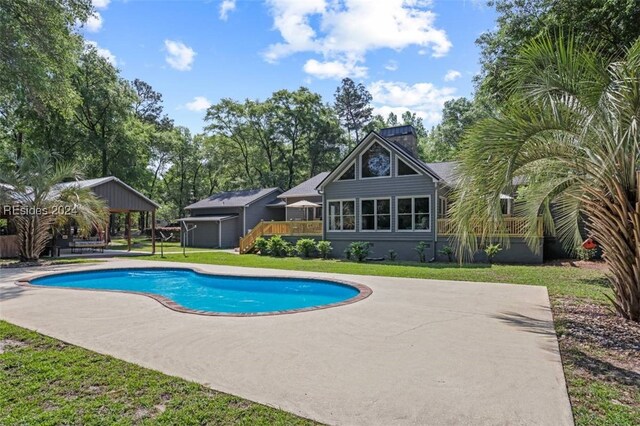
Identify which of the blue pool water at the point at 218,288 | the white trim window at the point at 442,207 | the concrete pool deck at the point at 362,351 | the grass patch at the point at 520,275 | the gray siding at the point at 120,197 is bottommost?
the blue pool water at the point at 218,288

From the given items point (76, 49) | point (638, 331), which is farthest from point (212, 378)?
point (76, 49)

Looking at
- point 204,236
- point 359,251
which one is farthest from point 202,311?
point 204,236

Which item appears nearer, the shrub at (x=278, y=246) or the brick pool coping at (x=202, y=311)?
the brick pool coping at (x=202, y=311)

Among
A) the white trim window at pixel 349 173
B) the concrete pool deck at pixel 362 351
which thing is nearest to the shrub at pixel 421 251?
the white trim window at pixel 349 173

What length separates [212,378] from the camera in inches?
153

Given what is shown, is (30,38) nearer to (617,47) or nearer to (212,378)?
(212,378)

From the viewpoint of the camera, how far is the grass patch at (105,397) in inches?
120

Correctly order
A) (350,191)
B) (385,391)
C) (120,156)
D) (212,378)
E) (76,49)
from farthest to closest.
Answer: (120,156)
(350,191)
(76,49)
(212,378)
(385,391)

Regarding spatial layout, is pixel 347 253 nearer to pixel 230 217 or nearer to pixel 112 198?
pixel 112 198

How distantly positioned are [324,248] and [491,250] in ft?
24.3

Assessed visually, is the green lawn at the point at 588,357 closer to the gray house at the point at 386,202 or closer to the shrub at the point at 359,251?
the shrub at the point at 359,251

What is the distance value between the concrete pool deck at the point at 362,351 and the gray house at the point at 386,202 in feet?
30.1

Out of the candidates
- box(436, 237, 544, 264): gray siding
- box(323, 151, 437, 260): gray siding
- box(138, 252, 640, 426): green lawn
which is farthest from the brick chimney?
box(138, 252, 640, 426): green lawn

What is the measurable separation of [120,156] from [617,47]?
34538mm
